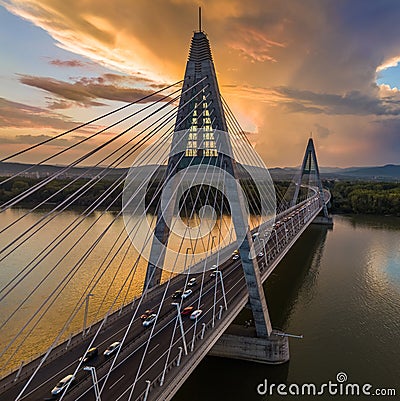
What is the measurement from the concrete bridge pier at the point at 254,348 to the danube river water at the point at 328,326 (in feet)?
1.31

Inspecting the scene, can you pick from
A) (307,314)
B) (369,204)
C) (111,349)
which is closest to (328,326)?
(307,314)

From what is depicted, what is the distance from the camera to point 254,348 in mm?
20125

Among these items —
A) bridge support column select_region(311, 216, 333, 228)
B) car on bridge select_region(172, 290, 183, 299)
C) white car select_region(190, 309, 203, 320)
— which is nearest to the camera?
white car select_region(190, 309, 203, 320)

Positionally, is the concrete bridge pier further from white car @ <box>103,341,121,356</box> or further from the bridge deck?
white car @ <box>103,341,121,356</box>

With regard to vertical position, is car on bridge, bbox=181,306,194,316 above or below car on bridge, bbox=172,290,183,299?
above

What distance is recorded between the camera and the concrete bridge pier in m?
19.8

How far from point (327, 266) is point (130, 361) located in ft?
98.6

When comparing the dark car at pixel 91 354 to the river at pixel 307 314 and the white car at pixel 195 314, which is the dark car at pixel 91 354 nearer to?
the river at pixel 307 314

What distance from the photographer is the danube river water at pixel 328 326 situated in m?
18.4

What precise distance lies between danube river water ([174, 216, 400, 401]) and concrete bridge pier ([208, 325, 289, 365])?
40 centimetres

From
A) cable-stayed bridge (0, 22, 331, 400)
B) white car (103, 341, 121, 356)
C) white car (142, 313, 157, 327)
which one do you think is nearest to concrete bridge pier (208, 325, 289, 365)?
→ cable-stayed bridge (0, 22, 331, 400)

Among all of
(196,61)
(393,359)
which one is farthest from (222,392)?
(196,61)

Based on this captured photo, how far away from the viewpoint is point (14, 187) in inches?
3054

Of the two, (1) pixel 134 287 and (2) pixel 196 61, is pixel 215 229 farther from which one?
(2) pixel 196 61
